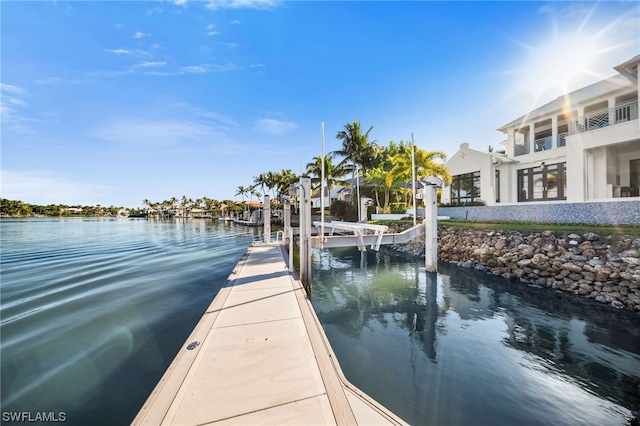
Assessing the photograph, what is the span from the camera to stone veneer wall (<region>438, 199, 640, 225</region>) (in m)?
10.2

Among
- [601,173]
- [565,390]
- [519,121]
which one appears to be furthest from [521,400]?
[519,121]

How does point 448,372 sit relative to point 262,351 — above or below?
below

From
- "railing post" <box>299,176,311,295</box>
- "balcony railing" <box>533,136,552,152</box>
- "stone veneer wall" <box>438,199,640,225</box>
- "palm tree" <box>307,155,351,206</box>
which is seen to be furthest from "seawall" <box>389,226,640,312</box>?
"palm tree" <box>307,155,351,206</box>

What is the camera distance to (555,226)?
452 inches

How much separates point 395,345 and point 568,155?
1616 centimetres

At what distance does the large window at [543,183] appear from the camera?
634 inches

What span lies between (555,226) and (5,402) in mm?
17082

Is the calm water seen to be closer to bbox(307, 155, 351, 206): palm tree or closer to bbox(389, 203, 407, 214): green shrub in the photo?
bbox(389, 203, 407, 214): green shrub

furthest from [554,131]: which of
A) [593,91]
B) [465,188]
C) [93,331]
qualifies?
[93,331]

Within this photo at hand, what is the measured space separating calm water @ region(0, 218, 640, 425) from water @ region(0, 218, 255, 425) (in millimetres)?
31

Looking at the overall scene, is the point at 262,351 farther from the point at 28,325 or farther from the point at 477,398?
the point at 28,325

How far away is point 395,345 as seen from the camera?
224 inches

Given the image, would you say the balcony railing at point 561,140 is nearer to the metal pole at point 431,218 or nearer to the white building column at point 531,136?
the white building column at point 531,136

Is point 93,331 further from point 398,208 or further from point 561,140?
point 561,140
